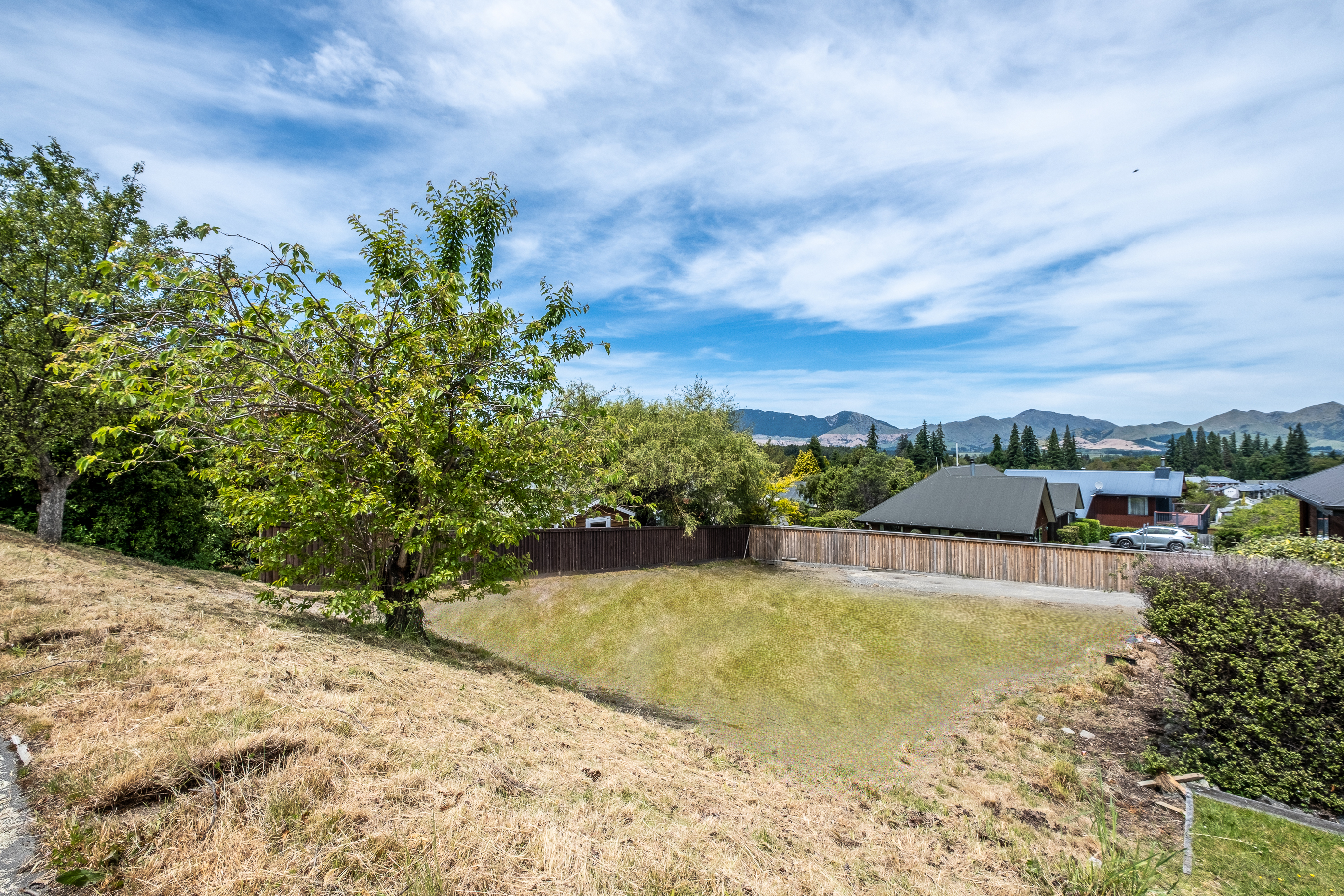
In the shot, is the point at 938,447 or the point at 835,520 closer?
the point at 835,520

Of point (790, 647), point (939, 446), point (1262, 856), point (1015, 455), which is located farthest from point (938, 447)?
point (1262, 856)

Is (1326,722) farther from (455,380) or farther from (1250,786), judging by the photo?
(455,380)

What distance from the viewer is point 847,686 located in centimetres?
1088

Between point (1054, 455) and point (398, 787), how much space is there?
108m

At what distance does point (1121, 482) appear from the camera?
1826 inches

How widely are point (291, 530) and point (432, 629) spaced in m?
7.17

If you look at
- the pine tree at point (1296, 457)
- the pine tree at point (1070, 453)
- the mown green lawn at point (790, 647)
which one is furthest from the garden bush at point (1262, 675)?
the pine tree at point (1296, 457)

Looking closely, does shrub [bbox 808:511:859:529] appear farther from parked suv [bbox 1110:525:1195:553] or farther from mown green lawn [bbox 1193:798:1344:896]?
mown green lawn [bbox 1193:798:1344:896]

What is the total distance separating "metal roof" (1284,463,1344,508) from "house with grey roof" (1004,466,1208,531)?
957 inches

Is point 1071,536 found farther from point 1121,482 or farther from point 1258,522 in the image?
point 1121,482

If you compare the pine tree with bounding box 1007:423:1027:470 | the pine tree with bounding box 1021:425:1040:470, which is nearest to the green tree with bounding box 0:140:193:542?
the pine tree with bounding box 1007:423:1027:470

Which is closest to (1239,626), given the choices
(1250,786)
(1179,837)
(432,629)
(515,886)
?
(1250,786)

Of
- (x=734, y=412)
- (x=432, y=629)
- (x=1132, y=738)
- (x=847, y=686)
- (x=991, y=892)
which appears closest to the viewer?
(x=991, y=892)

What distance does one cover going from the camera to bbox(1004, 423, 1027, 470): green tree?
86062 mm
